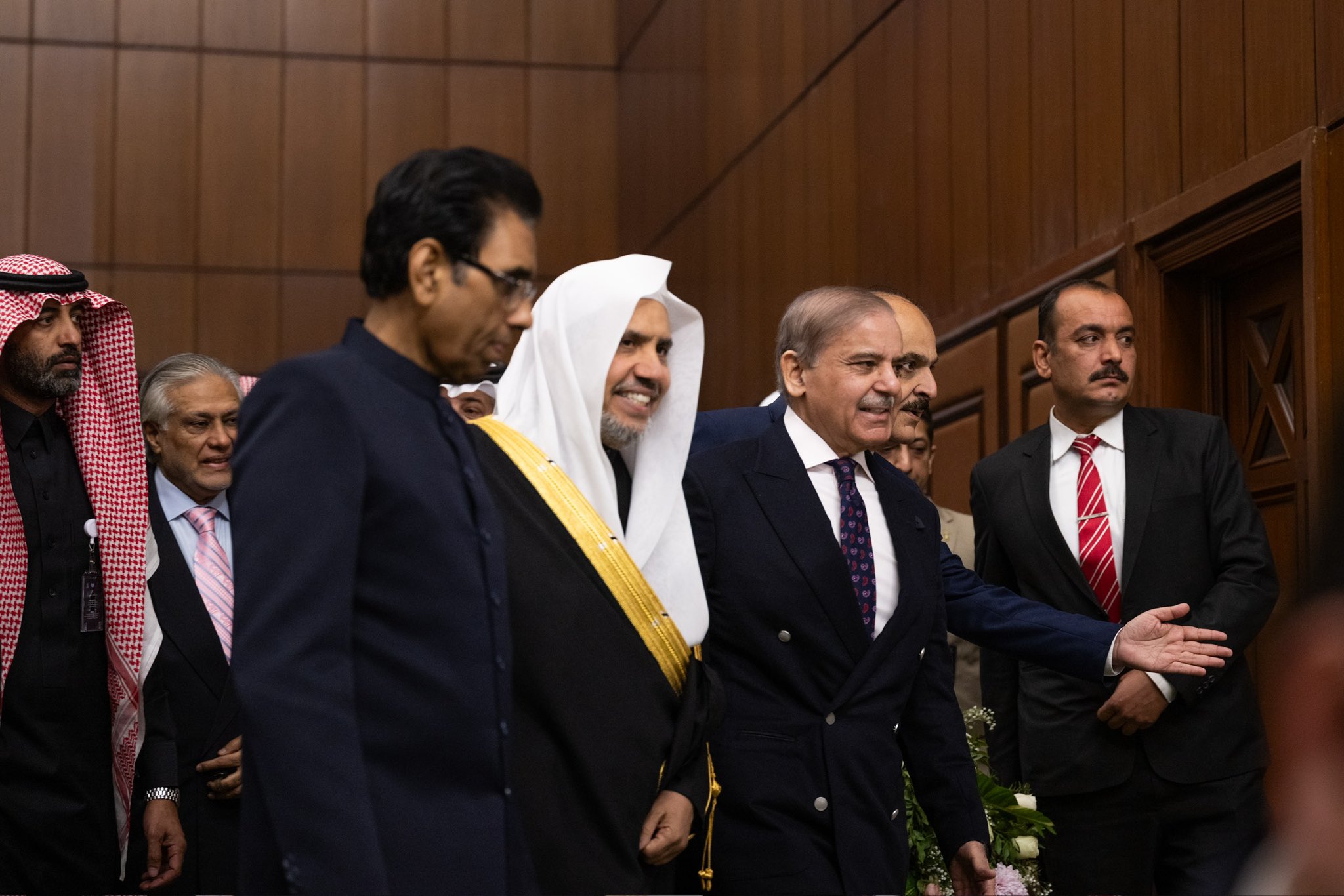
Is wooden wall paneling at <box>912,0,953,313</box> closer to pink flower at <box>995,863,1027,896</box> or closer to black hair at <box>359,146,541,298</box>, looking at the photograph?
pink flower at <box>995,863,1027,896</box>

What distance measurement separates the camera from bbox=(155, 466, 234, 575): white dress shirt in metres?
3.83

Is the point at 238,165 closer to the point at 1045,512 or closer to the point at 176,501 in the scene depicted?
the point at 176,501

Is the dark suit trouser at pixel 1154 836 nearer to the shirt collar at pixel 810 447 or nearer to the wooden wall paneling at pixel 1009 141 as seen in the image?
the shirt collar at pixel 810 447

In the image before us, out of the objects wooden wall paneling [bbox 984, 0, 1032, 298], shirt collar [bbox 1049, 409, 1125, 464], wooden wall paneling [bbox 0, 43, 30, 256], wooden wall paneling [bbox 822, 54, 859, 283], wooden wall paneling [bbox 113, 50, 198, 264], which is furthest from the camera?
wooden wall paneling [bbox 113, 50, 198, 264]

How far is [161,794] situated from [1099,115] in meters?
3.49

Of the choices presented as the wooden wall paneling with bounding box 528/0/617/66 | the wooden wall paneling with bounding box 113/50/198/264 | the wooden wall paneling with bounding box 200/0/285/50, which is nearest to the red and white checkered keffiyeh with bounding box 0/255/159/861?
the wooden wall paneling with bounding box 113/50/198/264

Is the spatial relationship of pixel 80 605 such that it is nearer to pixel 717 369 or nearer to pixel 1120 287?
pixel 1120 287

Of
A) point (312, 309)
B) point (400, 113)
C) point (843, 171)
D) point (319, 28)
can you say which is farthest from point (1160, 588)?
point (319, 28)

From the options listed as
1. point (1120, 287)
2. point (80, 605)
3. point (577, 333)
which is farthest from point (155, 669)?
point (1120, 287)

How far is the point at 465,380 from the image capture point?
210cm

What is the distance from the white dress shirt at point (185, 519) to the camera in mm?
3826

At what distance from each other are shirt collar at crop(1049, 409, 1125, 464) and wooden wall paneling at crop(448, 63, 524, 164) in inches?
269

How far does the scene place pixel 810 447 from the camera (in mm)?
3123

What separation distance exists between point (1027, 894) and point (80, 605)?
7.05ft
